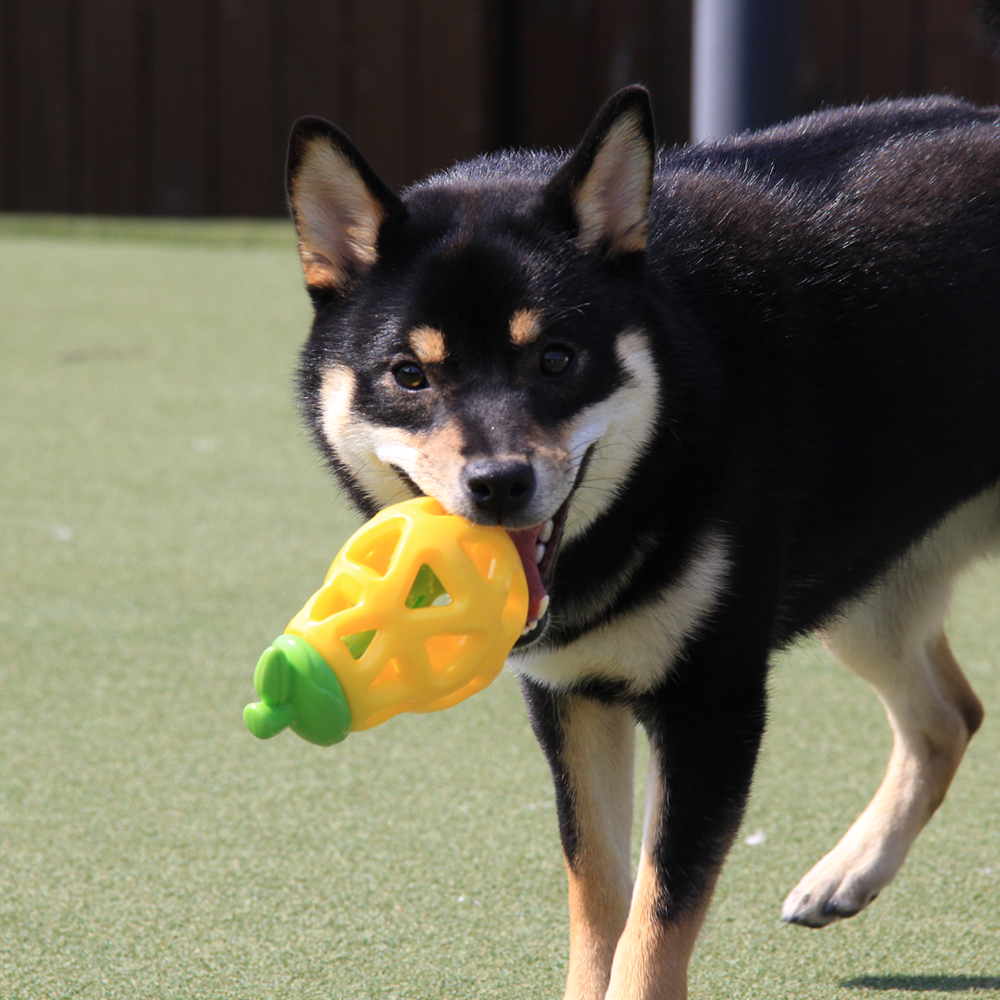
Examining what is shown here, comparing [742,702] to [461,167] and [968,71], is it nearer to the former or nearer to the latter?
[461,167]

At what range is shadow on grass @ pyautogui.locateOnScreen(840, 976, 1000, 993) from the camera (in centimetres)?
216

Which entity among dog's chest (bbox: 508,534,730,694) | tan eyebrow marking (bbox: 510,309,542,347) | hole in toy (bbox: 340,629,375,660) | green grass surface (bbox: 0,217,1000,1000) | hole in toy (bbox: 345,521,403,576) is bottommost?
green grass surface (bbox: 0,217,1000,1000)

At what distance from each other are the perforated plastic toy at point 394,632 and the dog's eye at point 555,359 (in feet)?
0.81

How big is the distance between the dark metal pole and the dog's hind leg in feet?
10.5

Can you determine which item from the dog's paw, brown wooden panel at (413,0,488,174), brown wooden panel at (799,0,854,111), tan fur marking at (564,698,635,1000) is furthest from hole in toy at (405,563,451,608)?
brown wooden panel at (799,0,854,111)

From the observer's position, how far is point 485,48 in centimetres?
1099

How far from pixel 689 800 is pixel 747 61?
164 inches

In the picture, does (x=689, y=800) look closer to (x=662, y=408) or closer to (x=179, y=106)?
(x=662, y=408)

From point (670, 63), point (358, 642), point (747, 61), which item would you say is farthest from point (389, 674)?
point (670, 63)

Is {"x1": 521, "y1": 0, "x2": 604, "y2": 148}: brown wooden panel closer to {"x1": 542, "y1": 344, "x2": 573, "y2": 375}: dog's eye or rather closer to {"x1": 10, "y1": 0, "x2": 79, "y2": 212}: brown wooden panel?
{"x1": 10, "y1": 0, "x2": 79, "y2": 212}: brown wooden panel

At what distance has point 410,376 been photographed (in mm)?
2031

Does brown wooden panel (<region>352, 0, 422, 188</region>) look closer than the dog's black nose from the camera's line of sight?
No

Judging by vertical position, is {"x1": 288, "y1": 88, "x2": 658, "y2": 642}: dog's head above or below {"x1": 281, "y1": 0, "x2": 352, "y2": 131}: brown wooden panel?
above

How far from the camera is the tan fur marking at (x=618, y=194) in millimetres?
2084
